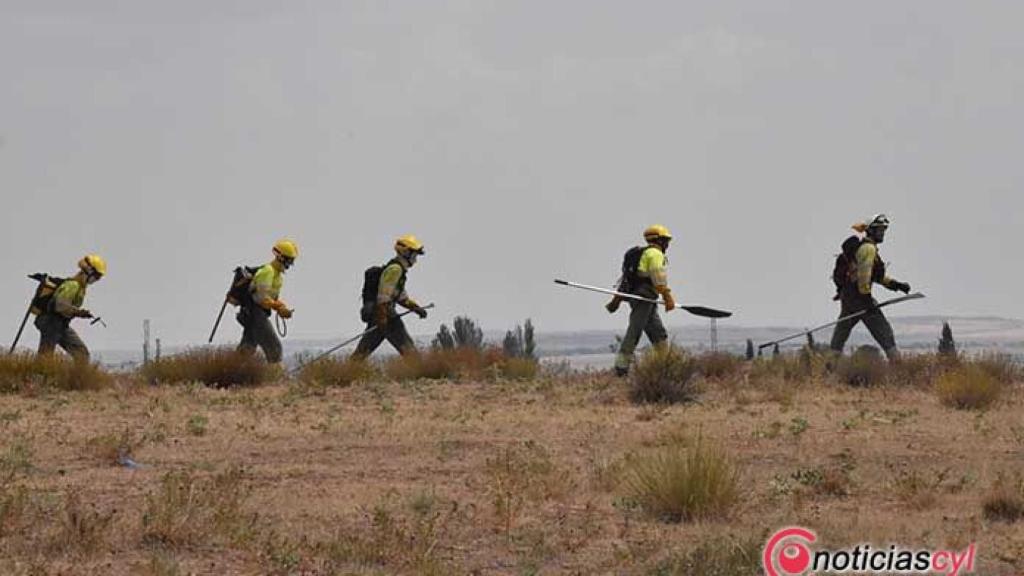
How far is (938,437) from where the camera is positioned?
16.0 meters

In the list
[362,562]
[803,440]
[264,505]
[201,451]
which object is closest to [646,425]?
[803,440]

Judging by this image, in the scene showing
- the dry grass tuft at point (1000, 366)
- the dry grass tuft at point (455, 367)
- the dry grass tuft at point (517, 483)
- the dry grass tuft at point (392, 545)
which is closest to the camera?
the dry grass tuft at point (392, 545)

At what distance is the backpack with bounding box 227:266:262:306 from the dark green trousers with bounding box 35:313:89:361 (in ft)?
6.53

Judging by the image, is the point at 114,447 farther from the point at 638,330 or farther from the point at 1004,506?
the point at 638,330

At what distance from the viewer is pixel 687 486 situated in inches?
463

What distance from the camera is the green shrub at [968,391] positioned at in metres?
18.6

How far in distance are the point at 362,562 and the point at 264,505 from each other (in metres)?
1.87

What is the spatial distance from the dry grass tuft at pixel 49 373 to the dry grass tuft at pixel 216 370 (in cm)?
88

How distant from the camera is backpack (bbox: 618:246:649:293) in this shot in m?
21.7

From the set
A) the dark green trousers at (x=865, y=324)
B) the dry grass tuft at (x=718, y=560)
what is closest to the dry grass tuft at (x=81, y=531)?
the dry grass tuft at (x=718, y=560)

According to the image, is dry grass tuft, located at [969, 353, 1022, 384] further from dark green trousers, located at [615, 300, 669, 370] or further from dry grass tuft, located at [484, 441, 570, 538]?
dry grass tuft, located at [484, 441, 570, 538]

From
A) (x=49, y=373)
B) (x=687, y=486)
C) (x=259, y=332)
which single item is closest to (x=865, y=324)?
(x=259, y=332)

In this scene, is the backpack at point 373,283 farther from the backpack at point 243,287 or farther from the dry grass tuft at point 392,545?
the dry grass tuft at point 392,545

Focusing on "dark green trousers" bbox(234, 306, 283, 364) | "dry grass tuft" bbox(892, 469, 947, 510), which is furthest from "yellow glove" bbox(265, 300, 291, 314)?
"dry grass tuft" bbox(892, 469, 947, 510)
